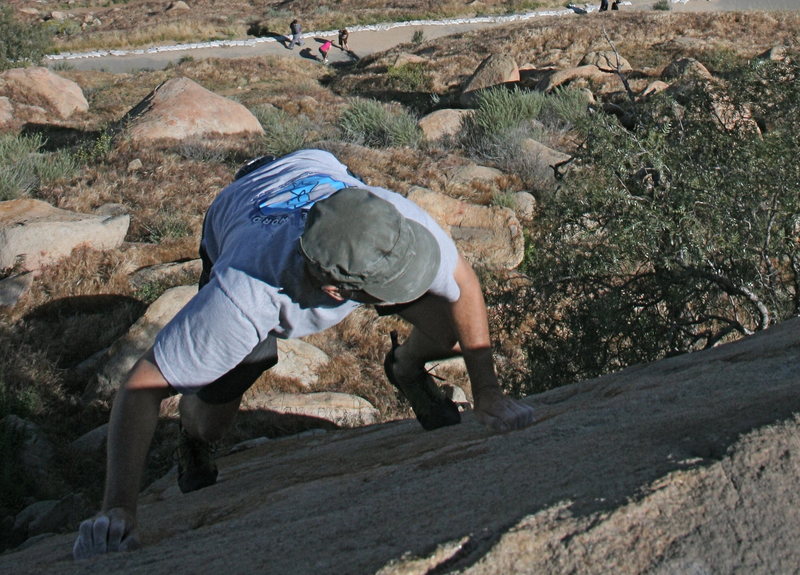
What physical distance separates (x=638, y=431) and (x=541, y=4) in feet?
134

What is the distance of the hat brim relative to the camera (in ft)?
7.52

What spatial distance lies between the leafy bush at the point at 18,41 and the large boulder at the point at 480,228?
722 inches

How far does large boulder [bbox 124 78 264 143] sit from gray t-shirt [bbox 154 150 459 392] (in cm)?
961

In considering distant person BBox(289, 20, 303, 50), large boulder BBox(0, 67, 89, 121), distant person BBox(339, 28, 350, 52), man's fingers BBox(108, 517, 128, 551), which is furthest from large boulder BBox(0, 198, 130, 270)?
distant person BBox(289, 20, 303, 50)

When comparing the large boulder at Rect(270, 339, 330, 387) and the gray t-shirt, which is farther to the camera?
the large boulder at Rect(270, 339, 330, 387)

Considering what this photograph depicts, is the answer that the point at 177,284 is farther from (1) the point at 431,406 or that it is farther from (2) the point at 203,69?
(2) the point at 203,69

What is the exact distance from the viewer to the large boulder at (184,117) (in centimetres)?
1209

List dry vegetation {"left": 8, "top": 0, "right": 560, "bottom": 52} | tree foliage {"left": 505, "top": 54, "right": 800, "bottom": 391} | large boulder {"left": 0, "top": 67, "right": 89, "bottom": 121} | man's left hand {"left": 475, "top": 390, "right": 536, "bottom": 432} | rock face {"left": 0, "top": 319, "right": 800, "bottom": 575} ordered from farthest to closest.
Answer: dry vegetation {"left": 8, "top": 0, "right": 560, "bottom": 52}, large boulder {"left": 0, "top": 67, "right": 89, "bottom": 121}, tree foliage {"left": 505, "top": 54, "right": 800, "bottom": 391}, man's left hand {"left": 475, "top": 390, "right": 536, "bottom": 432}, rock face {"left": 0, "top": 319, "right": 800, "bottom": 575}

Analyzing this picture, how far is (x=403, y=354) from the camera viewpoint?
347 centimetres

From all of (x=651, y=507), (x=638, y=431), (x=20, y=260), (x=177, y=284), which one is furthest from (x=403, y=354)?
(x=20, y=260)

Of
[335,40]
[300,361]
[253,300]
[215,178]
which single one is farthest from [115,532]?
[335,40]

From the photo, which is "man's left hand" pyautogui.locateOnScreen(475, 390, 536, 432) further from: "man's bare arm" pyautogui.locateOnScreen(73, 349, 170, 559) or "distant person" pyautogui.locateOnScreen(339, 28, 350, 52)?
"distant person" pyautogui.locateOnScreen(339, 28, 350, 52)

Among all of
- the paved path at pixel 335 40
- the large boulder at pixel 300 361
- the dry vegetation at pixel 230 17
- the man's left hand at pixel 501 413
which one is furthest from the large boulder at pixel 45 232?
the dry vegetation at pixel 230 17

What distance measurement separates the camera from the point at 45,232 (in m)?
7.04
